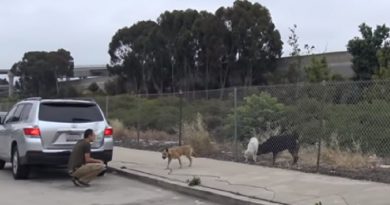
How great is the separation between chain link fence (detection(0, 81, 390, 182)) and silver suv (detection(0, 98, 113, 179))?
3.60 m

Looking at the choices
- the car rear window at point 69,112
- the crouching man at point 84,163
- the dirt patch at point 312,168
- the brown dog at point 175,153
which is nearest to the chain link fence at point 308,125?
the dirt patch at point 312,168

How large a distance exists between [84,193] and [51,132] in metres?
1.96

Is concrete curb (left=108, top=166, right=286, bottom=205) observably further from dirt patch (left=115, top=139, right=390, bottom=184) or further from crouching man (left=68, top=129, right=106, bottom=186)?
dirt patch (left=115, top=139, right=390, bottom=184)

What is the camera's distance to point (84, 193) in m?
11.1

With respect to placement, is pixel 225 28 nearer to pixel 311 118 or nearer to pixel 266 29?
pixel 266 29

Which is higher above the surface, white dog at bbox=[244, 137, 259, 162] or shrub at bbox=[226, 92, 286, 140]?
shrub at bbox=[226, 92, 286, 140]

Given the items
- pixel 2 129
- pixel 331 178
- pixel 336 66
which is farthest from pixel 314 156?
pixel 336 66

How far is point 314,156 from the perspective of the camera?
13781 mm

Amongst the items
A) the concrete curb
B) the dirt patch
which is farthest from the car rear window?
the dirt patch

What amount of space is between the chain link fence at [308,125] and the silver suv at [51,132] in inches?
142

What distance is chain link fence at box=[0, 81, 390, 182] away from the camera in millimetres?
12844

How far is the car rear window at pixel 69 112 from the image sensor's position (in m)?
12.8

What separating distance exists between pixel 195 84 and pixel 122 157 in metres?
43.4

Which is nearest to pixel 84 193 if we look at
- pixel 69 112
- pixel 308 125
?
pixel 69 112
